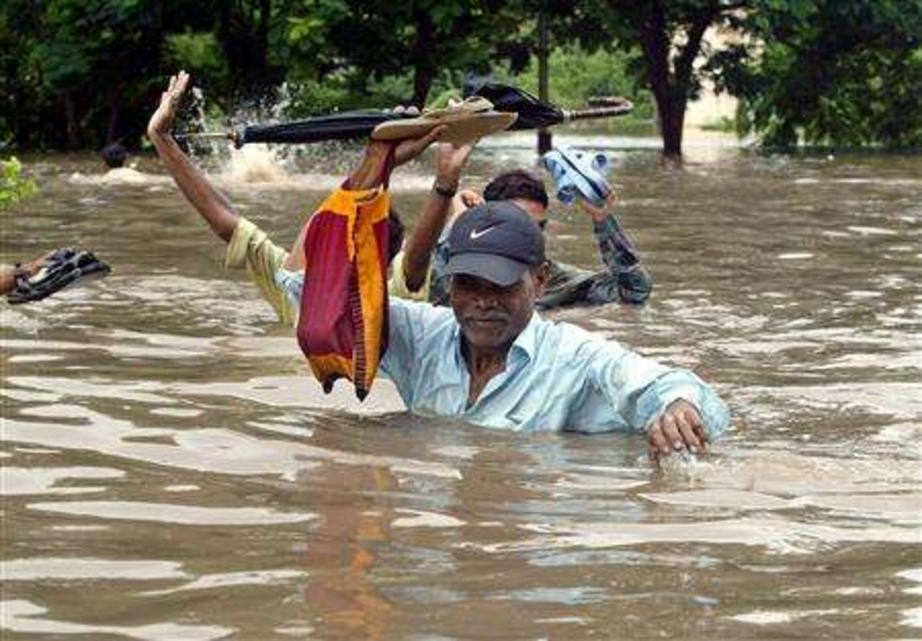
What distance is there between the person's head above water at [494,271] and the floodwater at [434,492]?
366 mm

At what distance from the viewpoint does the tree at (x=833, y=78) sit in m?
31.2

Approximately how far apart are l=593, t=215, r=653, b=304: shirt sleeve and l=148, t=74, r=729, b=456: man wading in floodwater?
2227 millimetres

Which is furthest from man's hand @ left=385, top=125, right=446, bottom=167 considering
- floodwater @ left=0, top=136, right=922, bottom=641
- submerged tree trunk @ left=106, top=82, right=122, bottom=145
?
submerged tree trunk @ left=106, top=82, right=122, bottom=145

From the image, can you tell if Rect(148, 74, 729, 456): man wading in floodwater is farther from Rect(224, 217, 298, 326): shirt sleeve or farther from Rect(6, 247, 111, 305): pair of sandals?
Rect(6, 247, 111, 305): pair of sandals

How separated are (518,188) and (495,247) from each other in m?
2.42

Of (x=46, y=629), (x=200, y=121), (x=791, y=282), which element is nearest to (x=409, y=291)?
(x=46, y=629)

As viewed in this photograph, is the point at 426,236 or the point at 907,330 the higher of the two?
the point at 426,236

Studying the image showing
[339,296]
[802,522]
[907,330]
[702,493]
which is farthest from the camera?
[907,330]

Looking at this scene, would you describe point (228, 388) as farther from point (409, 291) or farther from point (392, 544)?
point (392, 544)

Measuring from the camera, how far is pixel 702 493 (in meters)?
5.25

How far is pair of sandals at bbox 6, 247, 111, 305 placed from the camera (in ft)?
21.2

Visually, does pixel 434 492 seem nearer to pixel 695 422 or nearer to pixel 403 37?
pixel 695 422

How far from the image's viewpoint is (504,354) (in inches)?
231

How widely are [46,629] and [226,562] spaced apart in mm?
664
